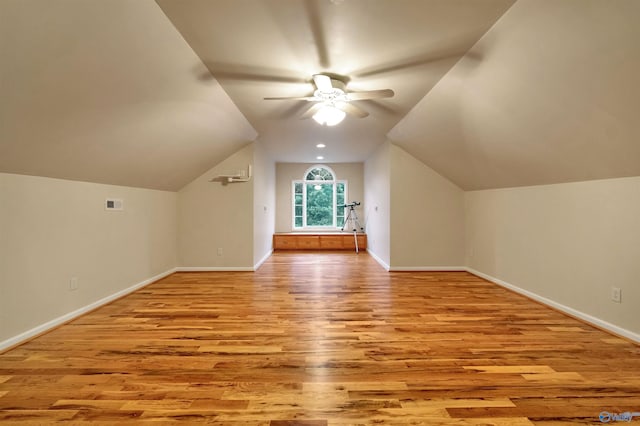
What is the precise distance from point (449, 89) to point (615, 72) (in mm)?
1300

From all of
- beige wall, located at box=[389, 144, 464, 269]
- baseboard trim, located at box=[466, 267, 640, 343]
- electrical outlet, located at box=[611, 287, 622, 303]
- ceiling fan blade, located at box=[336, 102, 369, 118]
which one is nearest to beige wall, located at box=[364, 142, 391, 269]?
beige wall, located at box=[389, 144, 464, 269]

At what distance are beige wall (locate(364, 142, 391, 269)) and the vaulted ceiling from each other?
1.91 m

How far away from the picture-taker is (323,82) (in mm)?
2486

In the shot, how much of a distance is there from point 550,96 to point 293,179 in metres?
6.59

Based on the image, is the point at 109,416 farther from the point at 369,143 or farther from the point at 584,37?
the point at 369,143

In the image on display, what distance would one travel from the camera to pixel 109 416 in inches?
59.7

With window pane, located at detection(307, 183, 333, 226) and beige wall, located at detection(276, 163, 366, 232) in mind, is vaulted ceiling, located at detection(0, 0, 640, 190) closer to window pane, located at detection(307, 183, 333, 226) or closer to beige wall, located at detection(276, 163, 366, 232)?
beige wall, located at detection(276, 163, 366, 232)

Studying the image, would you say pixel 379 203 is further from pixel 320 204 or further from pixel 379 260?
pixel 320 204

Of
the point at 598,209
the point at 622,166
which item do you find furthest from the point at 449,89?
the point at 598,209

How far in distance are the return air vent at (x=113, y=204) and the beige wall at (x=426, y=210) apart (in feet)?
13.4

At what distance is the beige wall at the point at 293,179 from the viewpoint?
8227mm

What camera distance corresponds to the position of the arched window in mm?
8312

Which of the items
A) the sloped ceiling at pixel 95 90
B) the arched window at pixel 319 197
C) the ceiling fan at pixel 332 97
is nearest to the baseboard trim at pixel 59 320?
the sloped ceiling at pixel 95 90
